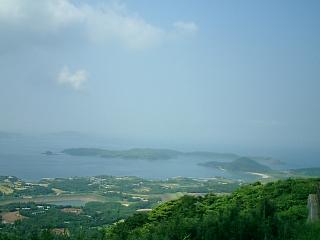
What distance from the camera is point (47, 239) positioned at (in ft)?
29.1

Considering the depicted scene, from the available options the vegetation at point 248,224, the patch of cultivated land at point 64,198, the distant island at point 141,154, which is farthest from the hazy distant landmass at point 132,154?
the vegetation at point 248,224

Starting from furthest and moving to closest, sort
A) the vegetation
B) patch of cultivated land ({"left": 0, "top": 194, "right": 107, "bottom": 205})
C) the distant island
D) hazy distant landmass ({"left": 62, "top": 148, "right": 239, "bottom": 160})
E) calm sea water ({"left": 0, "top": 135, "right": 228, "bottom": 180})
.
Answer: hazy distant landmass ({"left": 62, "top": 148, "right": 239, "bottom": 160}), the distant island, calm sea water ({"left": 0, "top": 135, "right": 228, "bottom": 180}), patch of cultivated land ({"left": 0, "top": 194, "right": 107, "bottom": 205}), the vegetation

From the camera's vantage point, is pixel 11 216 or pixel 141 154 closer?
pixel 11 216

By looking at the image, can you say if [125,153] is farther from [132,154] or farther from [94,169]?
[94,169]

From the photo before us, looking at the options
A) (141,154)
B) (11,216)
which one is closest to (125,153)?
(141,154)

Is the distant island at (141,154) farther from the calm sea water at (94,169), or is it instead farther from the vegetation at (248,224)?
the vegetation at (248,224)

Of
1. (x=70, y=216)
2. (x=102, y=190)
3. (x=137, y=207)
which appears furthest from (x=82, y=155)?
(x=70, y=216)

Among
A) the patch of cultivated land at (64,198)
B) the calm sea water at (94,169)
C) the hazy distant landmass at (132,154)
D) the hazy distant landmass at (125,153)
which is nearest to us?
the patch of cultivated land at (64,198)

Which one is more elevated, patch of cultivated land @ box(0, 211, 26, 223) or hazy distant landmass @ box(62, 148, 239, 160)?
hazy distant landmass @ box(62, 148, 239, 160)

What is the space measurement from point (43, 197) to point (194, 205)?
30.2 meters

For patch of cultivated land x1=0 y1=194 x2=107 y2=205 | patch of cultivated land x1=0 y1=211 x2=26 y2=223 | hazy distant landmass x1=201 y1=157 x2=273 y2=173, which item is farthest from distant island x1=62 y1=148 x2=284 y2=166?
patch of cultivated land x1=0 y1=211 x2=26 y2=223

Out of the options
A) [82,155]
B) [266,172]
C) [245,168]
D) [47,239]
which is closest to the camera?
[47,239]

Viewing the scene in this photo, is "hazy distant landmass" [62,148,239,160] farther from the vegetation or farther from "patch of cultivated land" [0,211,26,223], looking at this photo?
the vegetation

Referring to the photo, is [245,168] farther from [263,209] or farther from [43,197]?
[263,209]
